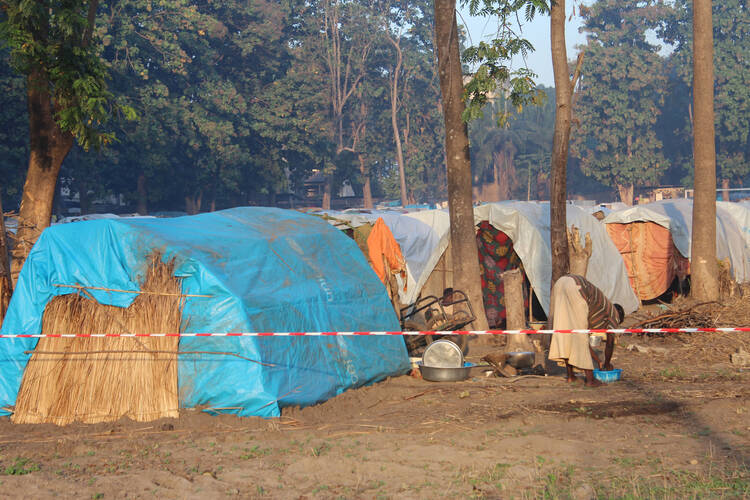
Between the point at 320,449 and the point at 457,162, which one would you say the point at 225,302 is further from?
the point at 457,162

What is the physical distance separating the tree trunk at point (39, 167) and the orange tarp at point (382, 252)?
15.6 ft

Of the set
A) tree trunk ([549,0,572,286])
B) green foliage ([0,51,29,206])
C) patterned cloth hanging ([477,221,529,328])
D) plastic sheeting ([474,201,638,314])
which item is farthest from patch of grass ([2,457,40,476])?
green foliage ([0,51,29,206])

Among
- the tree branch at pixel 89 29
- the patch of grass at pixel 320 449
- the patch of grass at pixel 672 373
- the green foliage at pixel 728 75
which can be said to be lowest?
the patch of grass at pixel 672 373

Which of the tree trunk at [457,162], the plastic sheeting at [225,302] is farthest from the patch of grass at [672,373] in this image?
the plastic sheeting at [225,302]

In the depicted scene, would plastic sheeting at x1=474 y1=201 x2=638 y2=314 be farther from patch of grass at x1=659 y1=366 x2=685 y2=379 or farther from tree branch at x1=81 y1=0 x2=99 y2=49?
tree branch at x1=81 y1=0 x2=99 y2=49

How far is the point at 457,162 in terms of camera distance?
1217 centimetres

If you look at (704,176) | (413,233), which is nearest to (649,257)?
(704,176)

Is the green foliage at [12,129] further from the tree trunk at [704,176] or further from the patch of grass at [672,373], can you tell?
the patch of grass at [672,373]

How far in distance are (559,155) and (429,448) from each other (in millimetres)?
7101

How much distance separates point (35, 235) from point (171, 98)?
89.1ft

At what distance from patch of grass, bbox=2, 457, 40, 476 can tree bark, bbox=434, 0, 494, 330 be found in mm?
7645

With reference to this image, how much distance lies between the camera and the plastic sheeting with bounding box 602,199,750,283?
17219 millimetres

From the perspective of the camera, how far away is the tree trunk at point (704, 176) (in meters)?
13.9

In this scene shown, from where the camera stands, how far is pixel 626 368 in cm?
982
